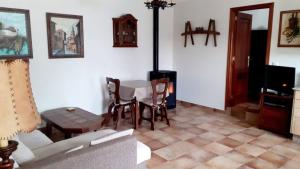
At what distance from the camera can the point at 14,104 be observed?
3.18 ft

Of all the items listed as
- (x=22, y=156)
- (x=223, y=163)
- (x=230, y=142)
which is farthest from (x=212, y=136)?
(x=22, y=156)

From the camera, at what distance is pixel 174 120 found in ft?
15.1

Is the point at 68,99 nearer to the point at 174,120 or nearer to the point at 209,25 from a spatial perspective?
the point at 174,120

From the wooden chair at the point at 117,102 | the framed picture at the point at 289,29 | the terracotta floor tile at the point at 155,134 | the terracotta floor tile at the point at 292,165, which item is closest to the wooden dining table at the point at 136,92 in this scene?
the wooden chair at the point at 117,102

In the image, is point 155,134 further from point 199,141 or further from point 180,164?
point 180,164

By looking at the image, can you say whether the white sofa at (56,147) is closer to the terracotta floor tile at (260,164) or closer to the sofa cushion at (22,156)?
the sofa cushion at (22,156)

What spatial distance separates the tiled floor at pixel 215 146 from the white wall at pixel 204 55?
2.66ft

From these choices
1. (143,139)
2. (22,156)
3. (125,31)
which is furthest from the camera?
(125,31)

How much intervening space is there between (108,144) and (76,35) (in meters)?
3.00

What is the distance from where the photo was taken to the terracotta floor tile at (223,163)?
2836mm

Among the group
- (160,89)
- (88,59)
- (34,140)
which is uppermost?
(88,59)

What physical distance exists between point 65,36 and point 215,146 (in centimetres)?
304

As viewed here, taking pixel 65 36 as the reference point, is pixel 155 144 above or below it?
below

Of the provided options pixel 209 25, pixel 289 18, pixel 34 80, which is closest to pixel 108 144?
pixel 34 80
